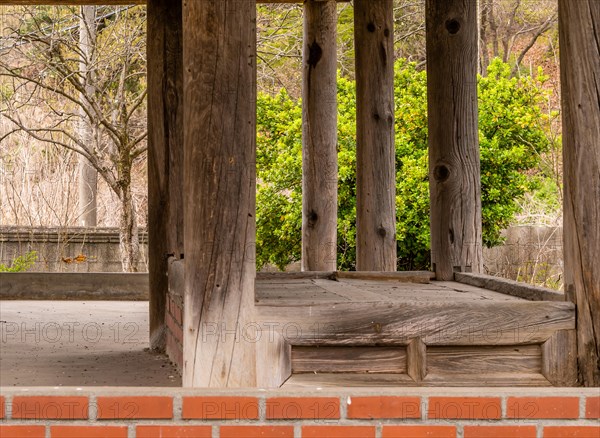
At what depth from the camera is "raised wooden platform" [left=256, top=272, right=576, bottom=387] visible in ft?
14.2

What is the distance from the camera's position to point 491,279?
5.59 metres

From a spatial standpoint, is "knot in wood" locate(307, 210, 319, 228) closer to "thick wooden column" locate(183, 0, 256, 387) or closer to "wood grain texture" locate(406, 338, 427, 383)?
"wood grain texture" locate(406, 338, 427, 383)

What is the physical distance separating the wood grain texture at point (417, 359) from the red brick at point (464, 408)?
41cm

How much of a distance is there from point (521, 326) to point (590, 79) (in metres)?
1.10

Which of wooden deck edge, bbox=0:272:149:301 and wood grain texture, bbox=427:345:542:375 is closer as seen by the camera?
wood grain texture, bbox=427:345:542:375

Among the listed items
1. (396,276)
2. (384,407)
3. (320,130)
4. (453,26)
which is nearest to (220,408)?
(384,407)

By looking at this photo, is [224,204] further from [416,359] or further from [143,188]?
[143,188]

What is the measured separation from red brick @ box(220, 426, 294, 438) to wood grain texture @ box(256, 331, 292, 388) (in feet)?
0.93

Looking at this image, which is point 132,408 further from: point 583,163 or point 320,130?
point 320,130

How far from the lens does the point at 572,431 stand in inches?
156

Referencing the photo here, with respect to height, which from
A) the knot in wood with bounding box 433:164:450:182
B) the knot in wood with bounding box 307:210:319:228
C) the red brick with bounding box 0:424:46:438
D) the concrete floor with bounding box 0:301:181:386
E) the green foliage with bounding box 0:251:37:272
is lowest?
the concrete floor with bounding box 0:301:181:386

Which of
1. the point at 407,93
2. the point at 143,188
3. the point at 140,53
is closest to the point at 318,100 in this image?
the point at 407,93

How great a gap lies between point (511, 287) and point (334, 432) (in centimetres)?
173

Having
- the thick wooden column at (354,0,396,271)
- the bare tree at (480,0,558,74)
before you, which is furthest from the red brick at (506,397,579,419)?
the bare tree at (480,0,558,74)
